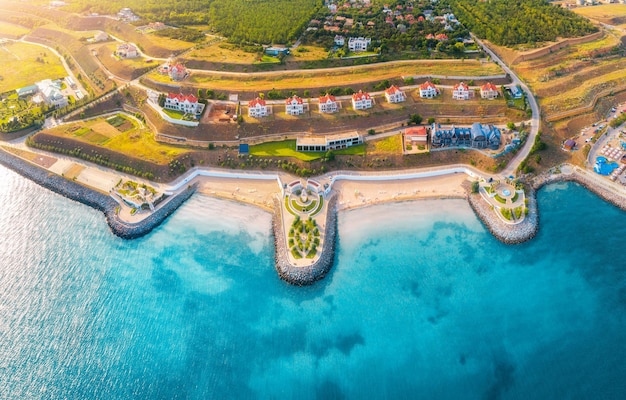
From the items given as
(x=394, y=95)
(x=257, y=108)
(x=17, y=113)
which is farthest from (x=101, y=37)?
(x=394, y=95)

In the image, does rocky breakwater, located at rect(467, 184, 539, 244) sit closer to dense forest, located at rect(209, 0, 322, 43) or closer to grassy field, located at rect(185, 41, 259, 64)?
grassy field, located at rect(185, 41, 259, 64)

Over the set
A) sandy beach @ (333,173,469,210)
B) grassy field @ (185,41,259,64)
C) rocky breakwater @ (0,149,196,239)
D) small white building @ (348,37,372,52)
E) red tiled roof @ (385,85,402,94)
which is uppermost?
small white building @ (348,37,372,52)

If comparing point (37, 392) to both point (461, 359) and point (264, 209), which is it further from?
point (461, 359)

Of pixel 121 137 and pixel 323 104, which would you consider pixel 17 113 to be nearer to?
pixel 121 137

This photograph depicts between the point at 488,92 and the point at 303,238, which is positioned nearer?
the point at 303,238

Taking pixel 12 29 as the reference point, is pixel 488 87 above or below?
above

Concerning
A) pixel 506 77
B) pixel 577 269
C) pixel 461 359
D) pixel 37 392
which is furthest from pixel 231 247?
pixel 506 77

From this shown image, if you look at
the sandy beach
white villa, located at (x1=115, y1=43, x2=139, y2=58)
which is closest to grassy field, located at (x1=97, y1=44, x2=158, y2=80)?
white villa, located at (x1=115, y1=43, x2=139, y2=58)
